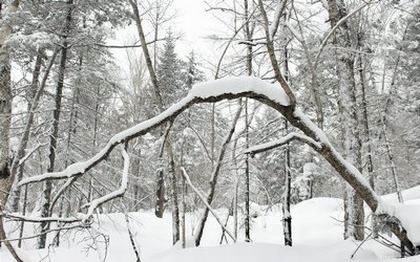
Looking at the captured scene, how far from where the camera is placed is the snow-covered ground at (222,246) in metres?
3.51

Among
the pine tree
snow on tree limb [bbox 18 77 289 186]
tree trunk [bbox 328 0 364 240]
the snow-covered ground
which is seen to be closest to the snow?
snow on tree limb [bbox 18 77 289 186]

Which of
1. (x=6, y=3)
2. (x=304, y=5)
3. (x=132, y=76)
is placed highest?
(x=132, y=76)

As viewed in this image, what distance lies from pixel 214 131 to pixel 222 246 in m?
6.97

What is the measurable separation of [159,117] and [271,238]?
13.2 m

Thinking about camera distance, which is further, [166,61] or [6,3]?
[166,61]

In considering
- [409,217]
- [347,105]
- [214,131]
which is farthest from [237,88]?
[214,131]

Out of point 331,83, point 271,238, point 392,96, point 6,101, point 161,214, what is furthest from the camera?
point 161,214

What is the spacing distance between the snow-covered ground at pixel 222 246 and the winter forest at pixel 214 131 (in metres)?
0.03

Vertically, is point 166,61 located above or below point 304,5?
above

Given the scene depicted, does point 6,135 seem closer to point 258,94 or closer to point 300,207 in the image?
point 258,94

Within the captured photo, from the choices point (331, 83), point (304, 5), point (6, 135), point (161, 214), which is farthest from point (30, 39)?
point (161, 214)

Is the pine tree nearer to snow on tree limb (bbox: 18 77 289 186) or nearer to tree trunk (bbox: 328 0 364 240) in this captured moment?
tree trunk (bbox: 328 0 364 240)

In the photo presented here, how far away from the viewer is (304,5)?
25.8ft

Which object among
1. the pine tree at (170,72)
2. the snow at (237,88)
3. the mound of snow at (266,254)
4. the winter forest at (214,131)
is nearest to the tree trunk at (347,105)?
the winter forest at (214,131)
